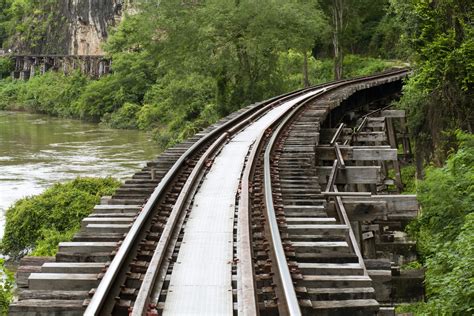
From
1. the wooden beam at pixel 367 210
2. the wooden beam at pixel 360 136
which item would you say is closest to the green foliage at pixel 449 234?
the wooden beam at pixel 367 210

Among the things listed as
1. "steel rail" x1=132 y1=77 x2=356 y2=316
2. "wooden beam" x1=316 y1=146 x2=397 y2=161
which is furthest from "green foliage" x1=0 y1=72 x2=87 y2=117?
"steel rail" x1=132 y1=77 x2=356 y2=316

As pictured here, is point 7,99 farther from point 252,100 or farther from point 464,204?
point 464,204

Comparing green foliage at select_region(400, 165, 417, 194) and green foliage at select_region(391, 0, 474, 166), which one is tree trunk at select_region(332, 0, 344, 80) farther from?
green foliage at select_region(391, 0, 474, 166)

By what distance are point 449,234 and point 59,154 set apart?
83.9 ft

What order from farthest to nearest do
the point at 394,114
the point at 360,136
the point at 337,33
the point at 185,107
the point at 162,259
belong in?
the point at 337,33 → the point at 185,107 → the point at 394,114 → the point at 360,136 → the point at 162,259

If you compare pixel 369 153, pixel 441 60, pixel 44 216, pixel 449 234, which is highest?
pixel 441 60

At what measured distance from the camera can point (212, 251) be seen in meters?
6.29

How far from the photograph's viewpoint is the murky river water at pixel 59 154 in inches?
1043

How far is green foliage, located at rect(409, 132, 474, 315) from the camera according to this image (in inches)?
309

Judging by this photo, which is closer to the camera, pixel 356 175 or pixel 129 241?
pixel 129 241

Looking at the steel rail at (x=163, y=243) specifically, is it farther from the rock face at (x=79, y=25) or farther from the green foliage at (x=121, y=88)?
the rock face at (x=79, y=25)

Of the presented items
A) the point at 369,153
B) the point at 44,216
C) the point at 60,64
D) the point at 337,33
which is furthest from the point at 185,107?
the point at 60,64

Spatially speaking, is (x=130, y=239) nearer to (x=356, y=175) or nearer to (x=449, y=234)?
(x=356, y=175)

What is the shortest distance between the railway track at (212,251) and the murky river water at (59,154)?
40.3 ft
